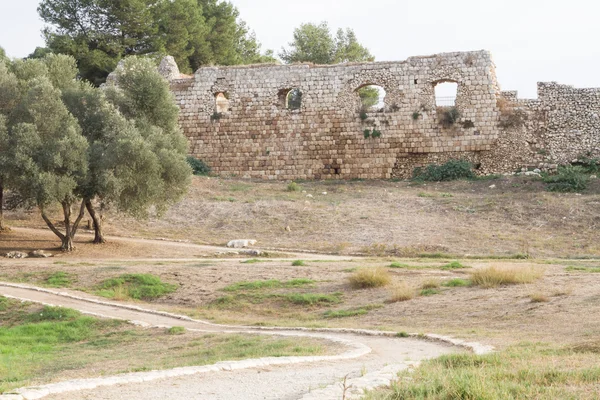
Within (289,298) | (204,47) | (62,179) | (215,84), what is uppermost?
(204,47)

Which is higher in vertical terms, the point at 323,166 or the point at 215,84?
the point at 215,84

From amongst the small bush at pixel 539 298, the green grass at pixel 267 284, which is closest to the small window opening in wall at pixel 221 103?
the green grass at pixel 267 284

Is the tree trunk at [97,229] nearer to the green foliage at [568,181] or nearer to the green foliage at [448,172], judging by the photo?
the green foliage at [448,172]

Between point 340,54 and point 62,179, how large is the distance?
3531 centimetres

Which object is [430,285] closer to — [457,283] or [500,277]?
[457,283]

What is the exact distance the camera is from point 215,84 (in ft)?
113

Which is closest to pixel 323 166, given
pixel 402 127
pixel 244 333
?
pixel 402 127

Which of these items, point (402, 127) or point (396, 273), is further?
point (402, 127)

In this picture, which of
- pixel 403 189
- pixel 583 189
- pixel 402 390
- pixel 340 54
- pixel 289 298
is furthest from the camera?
pixel 340 54

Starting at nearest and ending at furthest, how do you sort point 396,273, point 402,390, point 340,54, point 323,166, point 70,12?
point 402,390, point 396,273, point 323,166, point 70,12, point 340,54

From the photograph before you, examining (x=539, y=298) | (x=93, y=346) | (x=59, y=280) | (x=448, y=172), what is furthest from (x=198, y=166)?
(x=539, y=298)

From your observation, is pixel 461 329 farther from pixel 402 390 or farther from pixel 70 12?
pixel 70 12

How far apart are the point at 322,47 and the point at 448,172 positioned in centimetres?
2588

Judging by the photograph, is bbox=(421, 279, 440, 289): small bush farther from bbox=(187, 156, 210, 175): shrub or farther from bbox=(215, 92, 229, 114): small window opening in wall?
bbox=(215, 92, 229, 114): small window opening in wall
